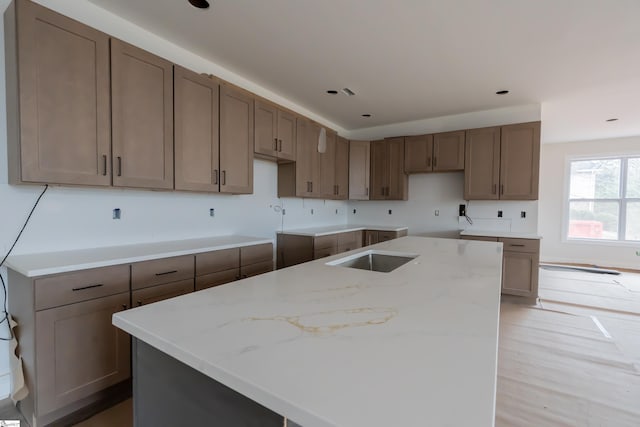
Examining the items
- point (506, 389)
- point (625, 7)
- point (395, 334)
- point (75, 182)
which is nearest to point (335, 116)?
point (625, 7)

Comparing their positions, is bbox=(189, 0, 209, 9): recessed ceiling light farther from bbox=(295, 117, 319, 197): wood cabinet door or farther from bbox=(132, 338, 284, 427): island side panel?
bbox=(132, 338, 284, 427): island side panel

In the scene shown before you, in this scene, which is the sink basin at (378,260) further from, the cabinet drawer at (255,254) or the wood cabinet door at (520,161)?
the wood cabinet door at (520,161)

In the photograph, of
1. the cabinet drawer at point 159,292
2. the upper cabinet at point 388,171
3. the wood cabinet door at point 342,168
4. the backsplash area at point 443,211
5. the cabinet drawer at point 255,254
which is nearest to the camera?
the cabinet drawer at point 159,292

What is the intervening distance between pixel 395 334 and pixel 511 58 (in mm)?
3098

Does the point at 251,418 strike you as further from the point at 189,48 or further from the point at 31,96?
the point at 189,48

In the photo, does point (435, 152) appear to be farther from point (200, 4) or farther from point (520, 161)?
point (200, 4)

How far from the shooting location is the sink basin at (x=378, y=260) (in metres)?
1.98

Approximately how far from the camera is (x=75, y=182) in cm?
182

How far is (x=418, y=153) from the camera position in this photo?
4.54 m

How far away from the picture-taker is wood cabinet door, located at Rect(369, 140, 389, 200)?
16.0ft

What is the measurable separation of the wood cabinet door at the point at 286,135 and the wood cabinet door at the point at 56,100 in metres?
1.74

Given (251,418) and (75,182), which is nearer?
(251,418)

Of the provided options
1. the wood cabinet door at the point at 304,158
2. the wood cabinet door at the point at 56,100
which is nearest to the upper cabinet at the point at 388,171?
the wood cabinet door at the point at 304,158

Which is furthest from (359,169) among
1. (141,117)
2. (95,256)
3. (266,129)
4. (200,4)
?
(95,256)
